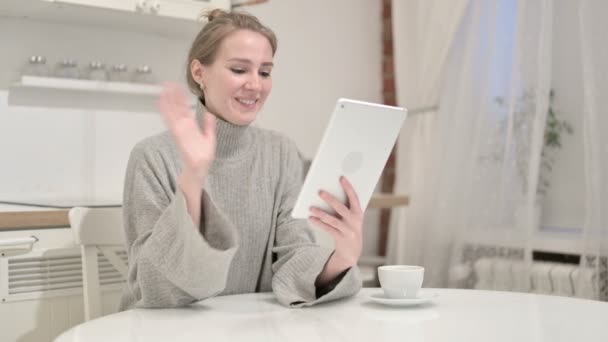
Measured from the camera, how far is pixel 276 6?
10.5 feet

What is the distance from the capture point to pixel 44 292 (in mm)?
2055

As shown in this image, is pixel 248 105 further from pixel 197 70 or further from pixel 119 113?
pixel 119 113

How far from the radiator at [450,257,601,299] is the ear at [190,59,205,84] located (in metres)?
1.58

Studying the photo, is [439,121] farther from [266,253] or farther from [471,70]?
[266,253]

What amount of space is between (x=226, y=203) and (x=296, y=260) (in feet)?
0.69

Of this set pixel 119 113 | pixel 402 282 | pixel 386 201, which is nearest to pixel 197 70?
pixel 402 282

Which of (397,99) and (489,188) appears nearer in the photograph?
(489,188)

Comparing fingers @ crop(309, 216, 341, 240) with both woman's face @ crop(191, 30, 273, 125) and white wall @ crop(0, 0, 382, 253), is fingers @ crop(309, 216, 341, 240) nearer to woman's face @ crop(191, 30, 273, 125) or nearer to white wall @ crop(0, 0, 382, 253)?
woman's face @ crop(191, 30, 273, 125)

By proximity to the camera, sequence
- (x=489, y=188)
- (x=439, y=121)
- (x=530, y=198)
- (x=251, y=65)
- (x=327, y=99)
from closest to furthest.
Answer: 1. (x=251, y=65)
2. (x=530, y=198)
3. (x=489, y=188)
4. (x=439, y=121)
5. (x=327, y=99)

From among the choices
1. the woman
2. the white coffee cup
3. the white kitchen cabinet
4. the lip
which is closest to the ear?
the woman

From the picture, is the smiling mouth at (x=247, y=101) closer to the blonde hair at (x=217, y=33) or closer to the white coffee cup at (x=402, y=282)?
the blonde hair at (x=217, y=33)

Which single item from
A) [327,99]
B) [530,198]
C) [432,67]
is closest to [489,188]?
[530,198]

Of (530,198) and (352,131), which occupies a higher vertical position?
(352,131)

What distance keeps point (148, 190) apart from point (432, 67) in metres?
2.08
